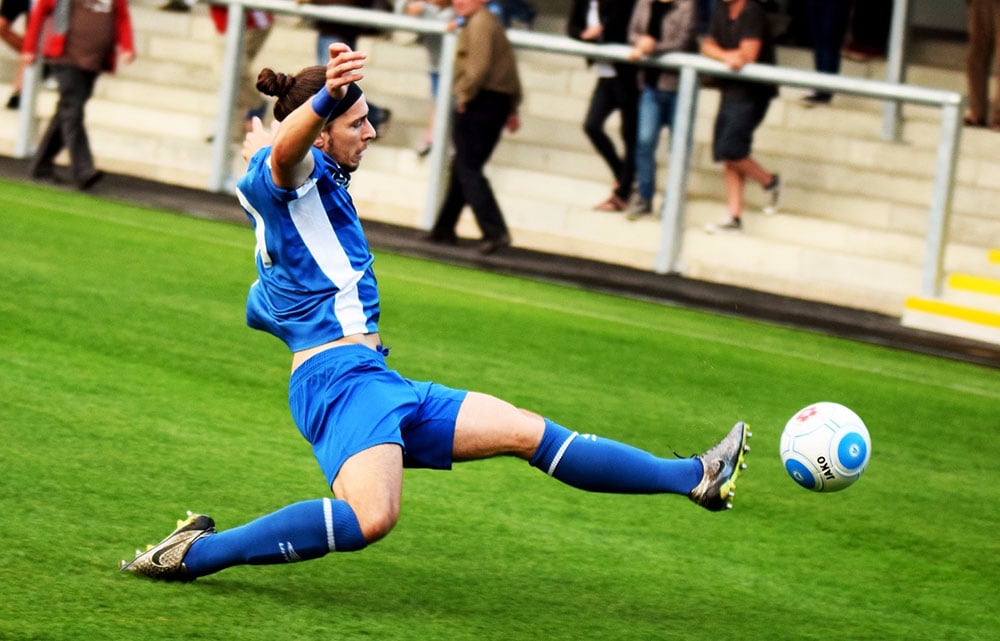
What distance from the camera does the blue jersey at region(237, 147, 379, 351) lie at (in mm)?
4879

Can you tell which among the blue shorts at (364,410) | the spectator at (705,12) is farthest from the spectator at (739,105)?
the blue shorts at (364,410)

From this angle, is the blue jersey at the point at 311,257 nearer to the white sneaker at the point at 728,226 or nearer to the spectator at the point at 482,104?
the white sneaker at the point at 728,226

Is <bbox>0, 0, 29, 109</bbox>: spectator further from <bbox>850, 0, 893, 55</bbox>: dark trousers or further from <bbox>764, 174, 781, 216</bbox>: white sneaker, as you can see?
<bbox>850, 0, 893, 55</bbox>: dark trousers

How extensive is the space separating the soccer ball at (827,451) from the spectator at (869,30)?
12.1m

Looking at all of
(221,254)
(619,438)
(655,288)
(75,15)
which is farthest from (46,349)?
(75,15)

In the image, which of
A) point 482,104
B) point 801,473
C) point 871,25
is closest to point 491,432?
point 801,473

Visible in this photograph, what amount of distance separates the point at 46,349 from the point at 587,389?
287 centimetres

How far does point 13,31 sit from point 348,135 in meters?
13.8

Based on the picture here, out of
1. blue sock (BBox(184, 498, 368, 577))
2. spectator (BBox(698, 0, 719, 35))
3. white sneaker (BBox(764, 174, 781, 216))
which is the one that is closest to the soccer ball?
blue sock (BBox(184, 498, 368, 577))

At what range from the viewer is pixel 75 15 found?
15.3 meters

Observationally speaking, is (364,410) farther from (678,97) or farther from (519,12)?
(519,12)

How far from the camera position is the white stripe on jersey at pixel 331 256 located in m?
4.90

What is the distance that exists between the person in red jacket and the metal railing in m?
1.19

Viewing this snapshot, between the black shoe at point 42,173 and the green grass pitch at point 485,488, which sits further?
the black shoe at point 42,173
